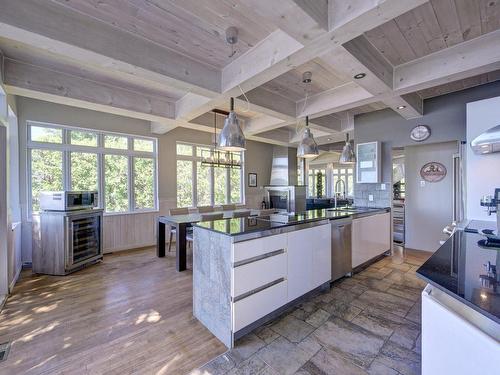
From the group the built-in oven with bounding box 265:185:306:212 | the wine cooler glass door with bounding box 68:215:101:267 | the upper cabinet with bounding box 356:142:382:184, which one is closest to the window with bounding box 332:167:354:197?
the built-in oven with bounding box 265:185:306:212

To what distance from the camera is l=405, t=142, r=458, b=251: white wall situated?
4195mm

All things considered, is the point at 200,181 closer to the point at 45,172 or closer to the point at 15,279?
the point at 45,172

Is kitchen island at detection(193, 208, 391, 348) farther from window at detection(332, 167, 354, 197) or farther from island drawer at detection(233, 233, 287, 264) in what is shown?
window at detection(332, 167, 354, 197)

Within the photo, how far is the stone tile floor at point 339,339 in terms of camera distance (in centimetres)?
167

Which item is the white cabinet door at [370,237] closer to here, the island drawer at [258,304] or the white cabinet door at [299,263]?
the white cabinet door at [299,263]

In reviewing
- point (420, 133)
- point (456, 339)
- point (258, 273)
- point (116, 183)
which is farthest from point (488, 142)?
Answer: point (116, 183)

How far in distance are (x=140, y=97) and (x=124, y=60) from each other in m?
1.56

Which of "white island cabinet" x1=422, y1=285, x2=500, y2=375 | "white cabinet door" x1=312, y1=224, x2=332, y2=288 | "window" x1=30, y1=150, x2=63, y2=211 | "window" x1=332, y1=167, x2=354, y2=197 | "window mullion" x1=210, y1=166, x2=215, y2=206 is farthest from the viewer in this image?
"window" x1=332, y1=167, x2=354, y2=197

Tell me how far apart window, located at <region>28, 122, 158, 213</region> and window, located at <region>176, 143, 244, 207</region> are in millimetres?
655

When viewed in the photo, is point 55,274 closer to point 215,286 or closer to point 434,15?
point 215,286

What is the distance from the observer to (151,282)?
320 centimetres

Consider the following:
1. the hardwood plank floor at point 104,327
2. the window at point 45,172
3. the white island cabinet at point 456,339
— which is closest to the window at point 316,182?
the hardwood plank floor at point 104,327

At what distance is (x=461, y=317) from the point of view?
32.3 inches

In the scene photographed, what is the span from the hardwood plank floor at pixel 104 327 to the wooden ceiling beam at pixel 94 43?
2.47 m
